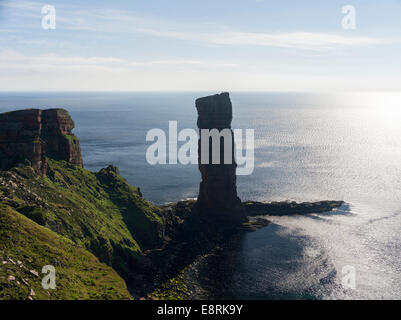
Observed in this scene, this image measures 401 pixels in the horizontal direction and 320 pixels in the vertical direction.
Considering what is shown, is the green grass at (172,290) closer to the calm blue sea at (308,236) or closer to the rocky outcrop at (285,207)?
the calm blue sea at (308,236)

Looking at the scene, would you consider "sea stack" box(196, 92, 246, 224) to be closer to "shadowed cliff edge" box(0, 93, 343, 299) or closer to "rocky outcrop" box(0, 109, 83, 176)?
"shadowed cliff edge" box(0, 93, 343, 299)

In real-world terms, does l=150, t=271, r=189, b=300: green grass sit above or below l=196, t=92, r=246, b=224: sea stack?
below

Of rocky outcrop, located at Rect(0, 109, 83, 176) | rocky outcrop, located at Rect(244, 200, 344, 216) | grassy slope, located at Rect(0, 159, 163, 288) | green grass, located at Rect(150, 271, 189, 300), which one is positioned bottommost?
green grass, located at Rect(150, 271, 189, 300)

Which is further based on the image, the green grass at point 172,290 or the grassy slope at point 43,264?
the green grass at point 172,290

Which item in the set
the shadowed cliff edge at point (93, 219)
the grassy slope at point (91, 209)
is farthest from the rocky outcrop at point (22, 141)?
the grassy slope at point (91, 209)

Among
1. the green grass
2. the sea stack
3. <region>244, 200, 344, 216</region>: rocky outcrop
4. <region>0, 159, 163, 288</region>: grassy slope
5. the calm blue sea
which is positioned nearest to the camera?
<region>0, 159, 163, 288</region>: grassy slope

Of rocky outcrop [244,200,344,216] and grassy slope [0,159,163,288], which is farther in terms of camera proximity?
rocky outcrop [244,200,344,216]

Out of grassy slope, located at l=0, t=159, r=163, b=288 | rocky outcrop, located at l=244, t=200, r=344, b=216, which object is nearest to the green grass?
grassy slope, located at l=0, t=159, r=163, b=288
